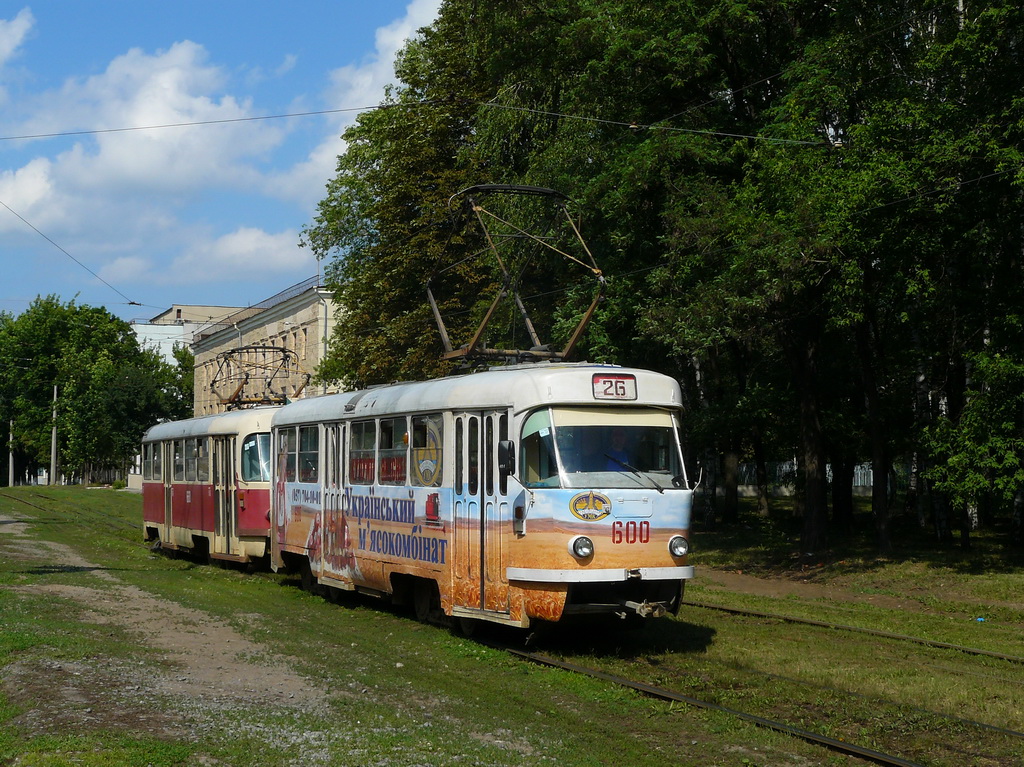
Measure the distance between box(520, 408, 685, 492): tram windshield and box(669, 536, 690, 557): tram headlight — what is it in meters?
0.54

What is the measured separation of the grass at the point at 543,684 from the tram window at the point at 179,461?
629 cm

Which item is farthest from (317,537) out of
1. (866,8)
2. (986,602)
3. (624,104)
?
(866,8)

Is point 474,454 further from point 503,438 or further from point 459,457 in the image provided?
point 503,438

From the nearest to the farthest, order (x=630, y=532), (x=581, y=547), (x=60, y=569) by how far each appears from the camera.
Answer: (x=581, y=547) → (x=630, y=532) → (x=60, y=569)

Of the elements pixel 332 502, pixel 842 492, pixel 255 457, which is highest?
pixel 255 457

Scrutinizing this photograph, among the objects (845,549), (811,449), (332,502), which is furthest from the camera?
(811,449)

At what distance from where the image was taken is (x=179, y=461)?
86.4ft

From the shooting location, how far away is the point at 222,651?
39.9 ft

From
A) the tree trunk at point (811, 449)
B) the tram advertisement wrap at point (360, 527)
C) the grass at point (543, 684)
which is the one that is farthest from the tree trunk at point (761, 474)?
the tram advertisement wrap at point (360, 527)

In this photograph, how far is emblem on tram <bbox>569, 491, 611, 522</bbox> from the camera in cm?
1177

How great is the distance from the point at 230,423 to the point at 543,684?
44.6ft

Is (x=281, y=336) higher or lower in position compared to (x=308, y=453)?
higher

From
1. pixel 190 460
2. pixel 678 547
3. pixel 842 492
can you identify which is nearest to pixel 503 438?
pixel 678 547

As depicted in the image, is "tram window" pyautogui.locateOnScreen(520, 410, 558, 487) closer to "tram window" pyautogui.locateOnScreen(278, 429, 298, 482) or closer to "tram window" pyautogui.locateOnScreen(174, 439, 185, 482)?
"tram window" pyautogui.locateOnScreen(278, 429, 298, 482)
